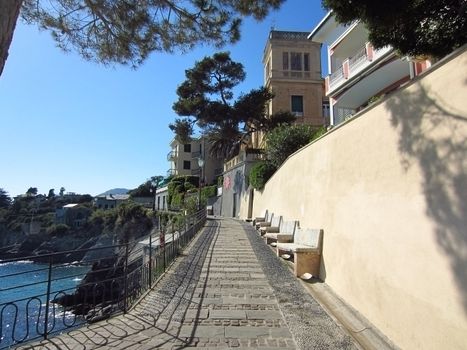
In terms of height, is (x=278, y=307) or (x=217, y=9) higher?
(x=217, y=9)

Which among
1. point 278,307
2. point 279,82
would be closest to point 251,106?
point 279,82

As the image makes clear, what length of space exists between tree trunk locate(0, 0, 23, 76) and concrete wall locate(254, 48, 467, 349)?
13.4ft

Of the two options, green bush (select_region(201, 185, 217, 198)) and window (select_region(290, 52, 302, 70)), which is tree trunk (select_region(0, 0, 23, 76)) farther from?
green bush (select_region(201, 185, 217, 198))

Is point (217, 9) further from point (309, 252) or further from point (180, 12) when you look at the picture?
point (309, 252)

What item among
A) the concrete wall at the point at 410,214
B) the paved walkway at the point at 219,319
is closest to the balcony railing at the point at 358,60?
the concrete wall at the point at 410,214

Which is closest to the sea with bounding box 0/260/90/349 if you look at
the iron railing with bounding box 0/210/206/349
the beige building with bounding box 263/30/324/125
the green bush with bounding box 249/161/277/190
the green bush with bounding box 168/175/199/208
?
the iron railing with bounding box 0/210/206/349

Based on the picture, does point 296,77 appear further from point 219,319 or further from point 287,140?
point 219,319

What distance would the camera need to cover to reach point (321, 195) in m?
7.55

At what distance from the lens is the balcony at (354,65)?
13.6m

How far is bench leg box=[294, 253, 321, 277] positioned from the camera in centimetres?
705

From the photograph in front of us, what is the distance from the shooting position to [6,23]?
320cm

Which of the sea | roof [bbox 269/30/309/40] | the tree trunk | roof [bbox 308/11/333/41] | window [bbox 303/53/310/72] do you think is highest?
roof [bbox 269/30/309/40]

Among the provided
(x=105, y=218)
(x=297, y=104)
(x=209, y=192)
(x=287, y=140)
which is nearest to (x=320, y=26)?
(x=287, y=140)

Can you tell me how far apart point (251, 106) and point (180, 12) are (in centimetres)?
2044
